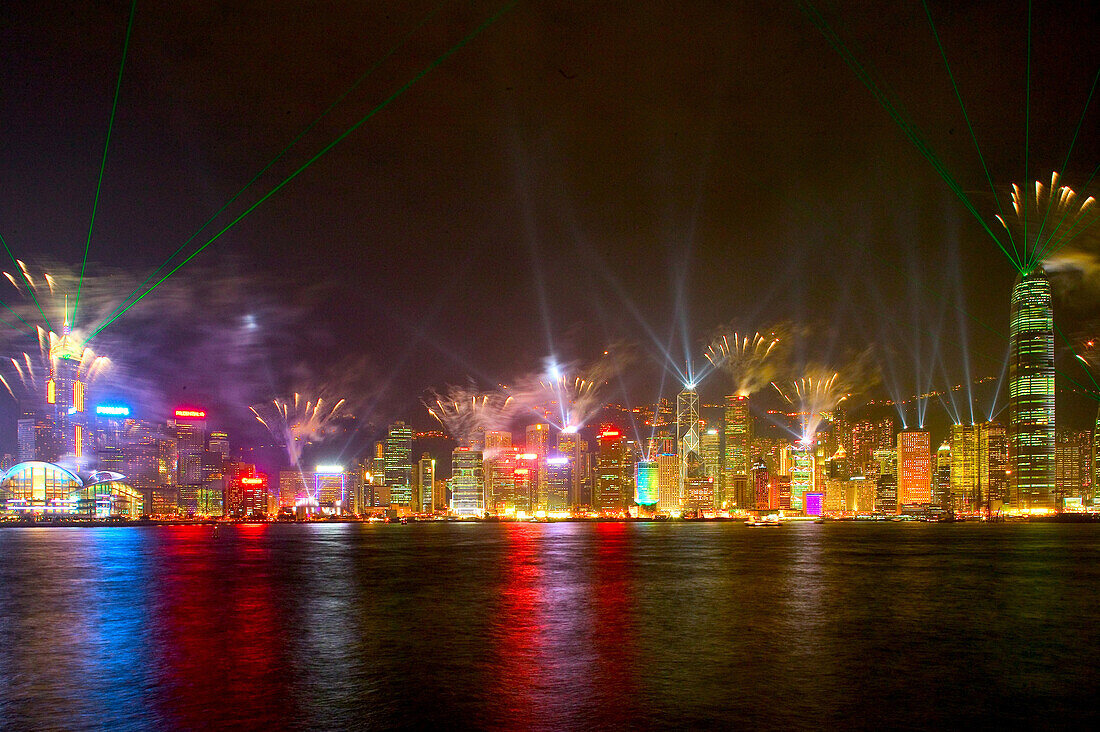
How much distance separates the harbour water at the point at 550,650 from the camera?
23.0 metres

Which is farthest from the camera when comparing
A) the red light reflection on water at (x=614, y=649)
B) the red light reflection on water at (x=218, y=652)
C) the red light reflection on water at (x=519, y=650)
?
the red light reflection on water at (x=218, y=652)

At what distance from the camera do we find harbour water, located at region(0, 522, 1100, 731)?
23.0 m

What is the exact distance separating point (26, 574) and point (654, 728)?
219ft

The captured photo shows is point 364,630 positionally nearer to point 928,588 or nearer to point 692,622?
point 692,622

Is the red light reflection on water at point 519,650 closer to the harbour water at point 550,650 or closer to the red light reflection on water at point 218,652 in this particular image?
the harbour water at point 550,650

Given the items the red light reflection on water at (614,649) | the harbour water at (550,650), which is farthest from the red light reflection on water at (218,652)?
the red light reflection on water at (614,649)

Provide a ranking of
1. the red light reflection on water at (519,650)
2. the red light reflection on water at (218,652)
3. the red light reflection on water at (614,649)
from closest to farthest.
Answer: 1. the red light reflection on water at (614,649)
2. the red light reflection on water at (519,650)
3. the red light reflection on water at (218,652)

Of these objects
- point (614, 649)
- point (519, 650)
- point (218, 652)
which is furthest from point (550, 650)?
point (218, 652)

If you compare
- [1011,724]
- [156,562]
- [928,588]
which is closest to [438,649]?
[1011,724]

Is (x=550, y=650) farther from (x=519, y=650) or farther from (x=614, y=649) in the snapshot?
(x=614, y=649)

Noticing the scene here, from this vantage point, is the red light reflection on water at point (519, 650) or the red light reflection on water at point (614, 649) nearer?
the red light reflection on water at point (614, 649)

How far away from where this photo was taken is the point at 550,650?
102 feet

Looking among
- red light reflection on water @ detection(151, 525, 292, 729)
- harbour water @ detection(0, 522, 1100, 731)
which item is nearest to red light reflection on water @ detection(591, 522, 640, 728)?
harbour water @ detection(0, 522, 1100, 731)

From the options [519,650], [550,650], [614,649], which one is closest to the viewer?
[550,650]
